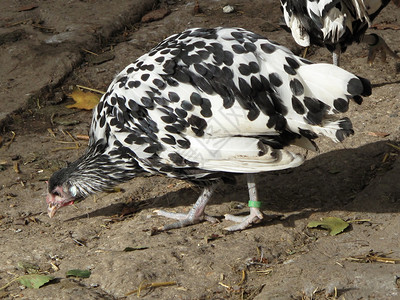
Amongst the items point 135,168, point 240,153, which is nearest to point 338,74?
point 240,153

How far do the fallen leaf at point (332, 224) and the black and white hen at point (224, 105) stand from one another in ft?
1.56

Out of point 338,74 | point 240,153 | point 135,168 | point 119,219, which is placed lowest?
point 119,219

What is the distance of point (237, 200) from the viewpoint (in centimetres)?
454

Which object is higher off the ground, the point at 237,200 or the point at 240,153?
the point at 240,153

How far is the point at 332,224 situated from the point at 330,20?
165 cm

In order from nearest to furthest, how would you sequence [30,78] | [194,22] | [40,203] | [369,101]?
[40,203] < [369,101] < [30,78] < [194,22]

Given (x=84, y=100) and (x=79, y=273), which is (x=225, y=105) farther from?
(x=84, y=100)

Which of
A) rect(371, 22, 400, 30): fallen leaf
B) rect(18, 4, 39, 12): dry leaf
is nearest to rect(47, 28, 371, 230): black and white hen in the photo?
rect(371, 22, 400, 30): fallen leaf

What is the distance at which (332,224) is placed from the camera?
13.1 ft

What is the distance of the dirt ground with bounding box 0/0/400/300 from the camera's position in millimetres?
3479

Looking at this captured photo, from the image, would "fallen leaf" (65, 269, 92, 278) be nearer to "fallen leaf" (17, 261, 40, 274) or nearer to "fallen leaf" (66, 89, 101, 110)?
"fallen leaf" (17, 261, 40, 274)

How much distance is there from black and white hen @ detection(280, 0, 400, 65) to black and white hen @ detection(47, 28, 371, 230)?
40.5 inches

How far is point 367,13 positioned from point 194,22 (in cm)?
215

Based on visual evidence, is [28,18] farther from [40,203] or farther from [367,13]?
[367,13]
